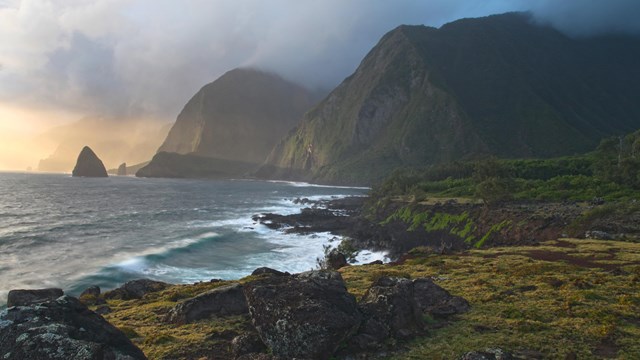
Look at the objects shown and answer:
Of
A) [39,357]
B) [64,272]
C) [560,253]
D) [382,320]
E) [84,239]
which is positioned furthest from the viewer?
[84,239]

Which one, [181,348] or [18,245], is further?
[18,245]

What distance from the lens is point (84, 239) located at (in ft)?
227

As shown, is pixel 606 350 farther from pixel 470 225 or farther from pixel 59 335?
pixel 470 225

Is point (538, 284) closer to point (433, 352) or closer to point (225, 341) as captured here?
point (433, 352)

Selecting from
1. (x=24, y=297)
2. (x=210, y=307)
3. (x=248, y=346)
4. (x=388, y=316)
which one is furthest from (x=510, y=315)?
(x=24, y=297)

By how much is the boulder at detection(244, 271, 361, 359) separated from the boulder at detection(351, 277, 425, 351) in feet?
2.04

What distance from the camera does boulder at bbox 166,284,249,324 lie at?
18875 mm

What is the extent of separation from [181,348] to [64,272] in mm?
40308

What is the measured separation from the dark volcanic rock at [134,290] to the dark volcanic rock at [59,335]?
1764 cm

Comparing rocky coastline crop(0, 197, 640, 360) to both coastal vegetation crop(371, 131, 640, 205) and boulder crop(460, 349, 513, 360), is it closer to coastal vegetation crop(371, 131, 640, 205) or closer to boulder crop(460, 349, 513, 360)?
boulder crop(460, 349, 513, 360)

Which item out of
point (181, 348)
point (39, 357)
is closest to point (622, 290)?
point (181, 348)

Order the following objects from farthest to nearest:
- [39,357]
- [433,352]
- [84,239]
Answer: [84,239], [433,352], [39,357]

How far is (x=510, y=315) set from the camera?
1747 cm

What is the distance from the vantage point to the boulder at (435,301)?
1795cm
